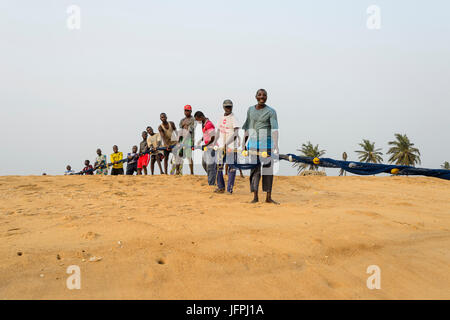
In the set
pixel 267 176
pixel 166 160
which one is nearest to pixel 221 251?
pixel 267 176

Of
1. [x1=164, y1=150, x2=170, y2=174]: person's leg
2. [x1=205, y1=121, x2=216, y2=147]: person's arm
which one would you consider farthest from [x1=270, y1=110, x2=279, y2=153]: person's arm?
[x1=164, y1=150, x2=170, y2=174]: person's leg

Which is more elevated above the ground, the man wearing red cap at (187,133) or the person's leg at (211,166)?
the man wearing red cap at (187,133)

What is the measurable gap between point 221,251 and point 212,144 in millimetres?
4429

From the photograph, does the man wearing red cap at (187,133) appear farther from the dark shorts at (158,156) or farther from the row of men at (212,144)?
the dark shorts at (158,156)

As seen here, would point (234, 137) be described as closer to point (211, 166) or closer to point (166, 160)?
point (211, 166)

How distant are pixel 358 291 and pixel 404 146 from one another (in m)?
49.4

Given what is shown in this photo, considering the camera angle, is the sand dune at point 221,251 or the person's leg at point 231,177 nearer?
the sand dune at point 221,251

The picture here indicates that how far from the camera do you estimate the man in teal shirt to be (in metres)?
A: 5.18

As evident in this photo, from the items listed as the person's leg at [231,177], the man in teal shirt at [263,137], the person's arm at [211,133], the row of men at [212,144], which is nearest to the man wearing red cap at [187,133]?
the row of men at [212,144]

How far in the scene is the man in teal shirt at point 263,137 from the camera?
5.18 m

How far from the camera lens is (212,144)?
680cm

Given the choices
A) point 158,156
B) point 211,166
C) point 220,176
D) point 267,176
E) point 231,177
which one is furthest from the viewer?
point 158,156
